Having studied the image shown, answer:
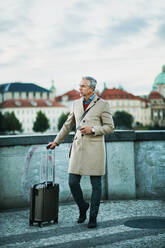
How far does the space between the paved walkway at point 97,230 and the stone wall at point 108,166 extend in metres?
0.38

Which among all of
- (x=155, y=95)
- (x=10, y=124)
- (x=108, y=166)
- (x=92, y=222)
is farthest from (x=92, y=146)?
(x=155, y=95)

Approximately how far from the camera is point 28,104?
6191 inches

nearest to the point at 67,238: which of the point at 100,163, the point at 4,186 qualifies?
the point at 100,163

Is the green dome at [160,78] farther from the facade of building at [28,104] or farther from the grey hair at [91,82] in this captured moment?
the grey hair at [91,82]

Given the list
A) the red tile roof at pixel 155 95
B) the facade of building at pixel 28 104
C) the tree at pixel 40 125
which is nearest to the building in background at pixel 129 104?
the red tile roof at pixel 155 95

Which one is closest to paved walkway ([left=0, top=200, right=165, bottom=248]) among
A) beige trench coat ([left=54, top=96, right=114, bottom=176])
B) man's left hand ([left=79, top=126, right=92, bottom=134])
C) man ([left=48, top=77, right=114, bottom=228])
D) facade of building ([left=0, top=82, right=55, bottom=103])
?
man ([left=48, top=77, right=114, bottom=228])

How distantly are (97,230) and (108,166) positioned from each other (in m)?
1.92

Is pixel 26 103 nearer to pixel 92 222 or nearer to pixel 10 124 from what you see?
pixel 10 124

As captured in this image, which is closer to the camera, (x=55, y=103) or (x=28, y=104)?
(x=28, y=104)

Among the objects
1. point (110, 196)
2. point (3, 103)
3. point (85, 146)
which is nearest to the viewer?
point (85, 146)

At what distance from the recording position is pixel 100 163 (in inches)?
190

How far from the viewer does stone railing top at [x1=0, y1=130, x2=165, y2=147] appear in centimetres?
602

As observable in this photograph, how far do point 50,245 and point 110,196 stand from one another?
2.51 metres

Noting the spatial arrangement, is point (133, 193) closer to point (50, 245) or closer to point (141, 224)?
point (141, 224)
